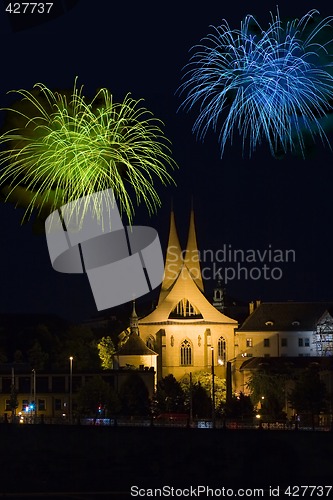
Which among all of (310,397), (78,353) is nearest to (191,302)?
(78,353)

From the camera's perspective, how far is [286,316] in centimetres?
15762

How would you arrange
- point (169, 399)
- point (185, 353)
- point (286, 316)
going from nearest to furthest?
point (169, 399)
point (185, 353)
point (286, 316)

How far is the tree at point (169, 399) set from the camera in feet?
382

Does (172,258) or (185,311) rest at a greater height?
(172,258)

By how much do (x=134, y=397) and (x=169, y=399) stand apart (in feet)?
10.9

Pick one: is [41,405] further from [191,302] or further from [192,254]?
[192,254]

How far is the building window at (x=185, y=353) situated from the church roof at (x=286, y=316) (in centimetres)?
643

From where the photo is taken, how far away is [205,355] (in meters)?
155

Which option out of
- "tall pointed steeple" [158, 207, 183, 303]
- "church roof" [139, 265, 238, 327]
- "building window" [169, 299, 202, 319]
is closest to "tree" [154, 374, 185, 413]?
"church roof" [139, 265, 238, 327]

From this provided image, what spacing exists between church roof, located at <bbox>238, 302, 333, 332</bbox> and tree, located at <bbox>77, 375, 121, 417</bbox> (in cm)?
4537

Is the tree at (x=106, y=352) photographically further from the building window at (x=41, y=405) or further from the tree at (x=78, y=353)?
the building window at (x=41, y=405)

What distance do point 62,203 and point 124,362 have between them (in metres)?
109

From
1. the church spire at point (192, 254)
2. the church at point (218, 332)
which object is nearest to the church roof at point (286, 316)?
the church at point (218, 332)

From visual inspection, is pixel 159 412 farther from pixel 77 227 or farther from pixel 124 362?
pixel 77 227
